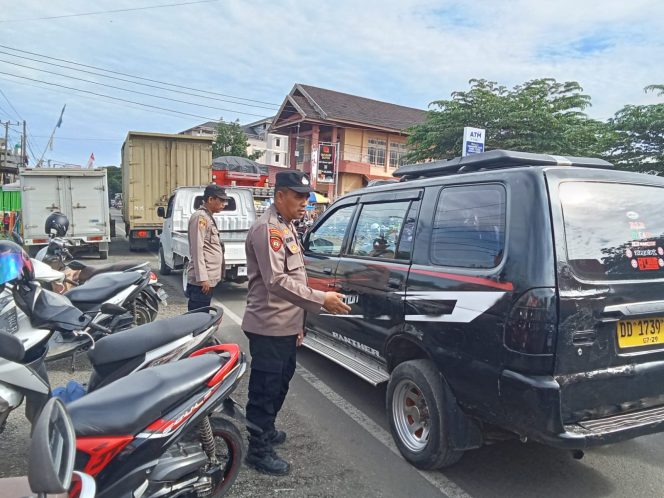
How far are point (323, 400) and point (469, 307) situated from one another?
1936mm

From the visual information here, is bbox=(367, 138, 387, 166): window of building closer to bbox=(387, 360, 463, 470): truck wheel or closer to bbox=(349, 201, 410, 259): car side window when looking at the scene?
bbox=(349, 201, 410, 259): car side window

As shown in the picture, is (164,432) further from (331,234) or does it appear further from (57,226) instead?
(57,226)

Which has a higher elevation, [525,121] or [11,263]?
[525,121]

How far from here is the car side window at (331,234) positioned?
14.3 feet

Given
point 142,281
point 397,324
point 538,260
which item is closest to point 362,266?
point 397,324

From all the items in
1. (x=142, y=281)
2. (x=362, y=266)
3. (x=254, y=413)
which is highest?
(x=362, y=266)

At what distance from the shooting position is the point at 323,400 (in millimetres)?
4105

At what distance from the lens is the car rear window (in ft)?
8.21

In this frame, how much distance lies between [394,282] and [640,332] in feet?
4.76

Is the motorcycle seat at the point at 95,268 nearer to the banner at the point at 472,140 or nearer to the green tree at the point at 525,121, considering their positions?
the banner at the point at 472,140

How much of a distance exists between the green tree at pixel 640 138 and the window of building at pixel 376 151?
15924 mm

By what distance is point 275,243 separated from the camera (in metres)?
2.84

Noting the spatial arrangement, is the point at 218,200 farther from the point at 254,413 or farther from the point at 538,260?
the point at 538,260

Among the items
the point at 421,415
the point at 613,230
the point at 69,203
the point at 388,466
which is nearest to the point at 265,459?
the point at 388,466
